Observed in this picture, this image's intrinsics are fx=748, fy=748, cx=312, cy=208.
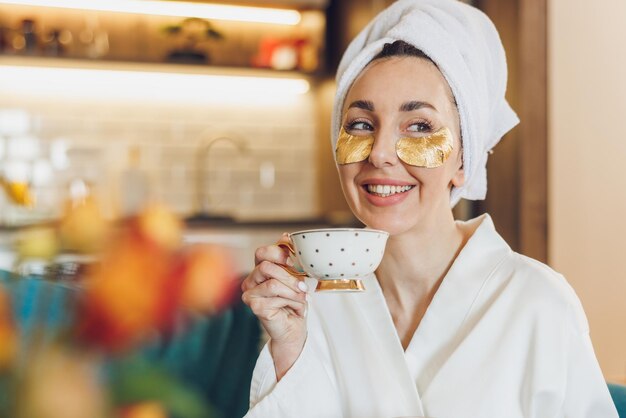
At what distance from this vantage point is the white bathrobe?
110 cm

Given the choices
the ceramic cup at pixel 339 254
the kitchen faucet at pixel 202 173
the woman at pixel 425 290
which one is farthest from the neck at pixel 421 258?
the kitchen faucet at pixel 202 173

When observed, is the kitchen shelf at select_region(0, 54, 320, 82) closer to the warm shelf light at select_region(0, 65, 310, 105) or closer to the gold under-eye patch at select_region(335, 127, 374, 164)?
the warm shelf light at select_region(0, 65, 310, 105)

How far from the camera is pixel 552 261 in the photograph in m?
2.56

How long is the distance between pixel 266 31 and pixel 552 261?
8.55ft

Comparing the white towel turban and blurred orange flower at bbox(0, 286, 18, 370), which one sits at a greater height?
the white towel turban

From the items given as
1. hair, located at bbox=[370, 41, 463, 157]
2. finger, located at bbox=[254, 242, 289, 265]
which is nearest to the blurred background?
hair, located at bbox=[370, 41, 463, 157]

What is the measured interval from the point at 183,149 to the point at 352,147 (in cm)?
325

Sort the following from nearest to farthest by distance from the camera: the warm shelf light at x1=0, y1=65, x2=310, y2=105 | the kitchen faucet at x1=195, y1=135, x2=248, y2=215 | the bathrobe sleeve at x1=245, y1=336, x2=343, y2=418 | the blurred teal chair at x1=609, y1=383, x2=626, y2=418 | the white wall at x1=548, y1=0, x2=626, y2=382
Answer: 1. the blurred teal chair at x1=609, y1=383, x2=626, y2=418
2. the bathrobe sleeve at x1=245, y1=336, x2=343, y2=418
3. the white wall at x1=548, y1=0, x2=626, y2=382
4. the warm shelf light at x1=0, y1=65, x2=310, y2=105
5. the kitchen faucet at x1=195, y1=135, x2=248, y2=215

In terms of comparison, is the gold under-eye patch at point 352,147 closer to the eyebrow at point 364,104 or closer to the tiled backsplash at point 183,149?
the eyebrow at point 364,104

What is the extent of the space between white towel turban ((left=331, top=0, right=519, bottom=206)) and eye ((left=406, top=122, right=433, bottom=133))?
8 centimetres

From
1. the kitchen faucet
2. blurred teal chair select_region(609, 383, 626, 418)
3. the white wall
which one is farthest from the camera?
the kitchen faucet

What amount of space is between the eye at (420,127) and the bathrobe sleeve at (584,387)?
39cm

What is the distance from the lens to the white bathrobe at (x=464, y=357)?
1.10 metres

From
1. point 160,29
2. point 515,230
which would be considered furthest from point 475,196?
point 160,29
